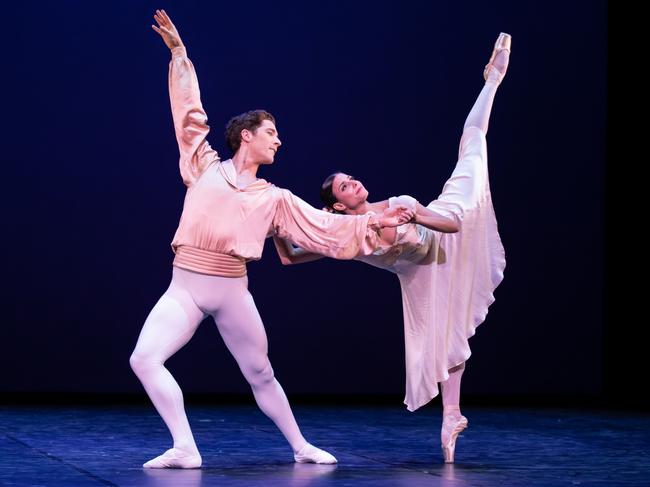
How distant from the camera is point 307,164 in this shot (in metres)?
6.62

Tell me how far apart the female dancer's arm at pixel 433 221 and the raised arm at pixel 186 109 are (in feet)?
2.50

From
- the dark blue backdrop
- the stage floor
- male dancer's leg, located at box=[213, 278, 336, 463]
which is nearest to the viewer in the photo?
the stage floor

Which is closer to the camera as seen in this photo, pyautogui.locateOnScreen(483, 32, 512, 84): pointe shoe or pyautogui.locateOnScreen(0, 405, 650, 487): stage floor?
pyautogui.locateOnScreen(0, 405, 650, 487): stage floor

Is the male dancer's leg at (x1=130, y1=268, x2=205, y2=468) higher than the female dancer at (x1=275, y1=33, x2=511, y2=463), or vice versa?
the female dancer at (x1=275, y1=33, x2=511, y2=463)

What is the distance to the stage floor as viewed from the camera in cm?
369

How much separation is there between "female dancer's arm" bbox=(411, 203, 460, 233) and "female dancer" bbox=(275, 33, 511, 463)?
9cm

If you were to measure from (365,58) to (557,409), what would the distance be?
2372 mm

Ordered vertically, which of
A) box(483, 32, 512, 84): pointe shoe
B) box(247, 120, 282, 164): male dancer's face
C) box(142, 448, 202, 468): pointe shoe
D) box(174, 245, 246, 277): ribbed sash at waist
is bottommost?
box(142, 448, 202, 468): pointe shoe

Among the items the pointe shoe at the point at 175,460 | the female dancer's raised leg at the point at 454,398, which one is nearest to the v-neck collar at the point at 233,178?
the pointe shoe at the point at 175,460

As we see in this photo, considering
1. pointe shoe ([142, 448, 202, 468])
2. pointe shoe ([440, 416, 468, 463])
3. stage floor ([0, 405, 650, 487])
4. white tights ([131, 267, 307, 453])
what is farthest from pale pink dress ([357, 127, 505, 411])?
pointe shoe ([142, 448, 202, 468])

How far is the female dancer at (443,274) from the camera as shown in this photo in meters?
4.28

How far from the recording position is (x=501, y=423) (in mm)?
5824

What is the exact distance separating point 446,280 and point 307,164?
7.90 feet

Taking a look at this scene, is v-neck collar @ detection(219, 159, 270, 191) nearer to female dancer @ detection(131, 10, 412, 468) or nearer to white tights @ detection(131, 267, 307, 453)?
female dancer @ detection(131, 10, 412, 468)
